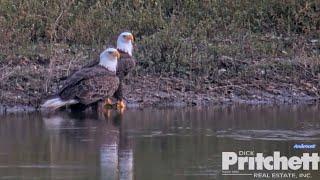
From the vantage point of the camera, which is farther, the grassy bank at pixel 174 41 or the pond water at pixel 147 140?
the grassy bank at pixel 174 41

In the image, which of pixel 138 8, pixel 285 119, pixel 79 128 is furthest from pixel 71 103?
pixel 138 8

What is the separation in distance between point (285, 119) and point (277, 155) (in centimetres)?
240

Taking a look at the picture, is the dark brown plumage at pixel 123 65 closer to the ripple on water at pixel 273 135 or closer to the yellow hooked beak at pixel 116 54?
the yellow hooked beak at pixel 116 54

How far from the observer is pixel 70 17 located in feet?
56.4

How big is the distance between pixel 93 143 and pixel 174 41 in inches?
182

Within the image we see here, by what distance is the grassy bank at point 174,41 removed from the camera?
15430mm

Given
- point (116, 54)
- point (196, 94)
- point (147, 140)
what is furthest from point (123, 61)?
point (147, 140)

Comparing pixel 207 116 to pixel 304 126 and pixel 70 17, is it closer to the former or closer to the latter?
pixel 304 126

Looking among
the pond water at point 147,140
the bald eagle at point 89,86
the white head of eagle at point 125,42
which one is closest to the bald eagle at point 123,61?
the white head of eagle at point 125,42

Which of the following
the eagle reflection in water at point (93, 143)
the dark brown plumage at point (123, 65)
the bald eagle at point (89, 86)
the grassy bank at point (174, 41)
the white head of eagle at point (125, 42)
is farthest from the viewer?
the grassy bank at point (174, 41)

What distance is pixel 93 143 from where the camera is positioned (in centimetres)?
1175

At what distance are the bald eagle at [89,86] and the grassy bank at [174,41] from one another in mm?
425

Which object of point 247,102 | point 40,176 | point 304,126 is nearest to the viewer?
point 40,176

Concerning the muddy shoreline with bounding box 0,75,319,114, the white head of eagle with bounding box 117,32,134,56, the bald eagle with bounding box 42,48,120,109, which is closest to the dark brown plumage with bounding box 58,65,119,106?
the bald eagle with bounding box 42,48,120,109
